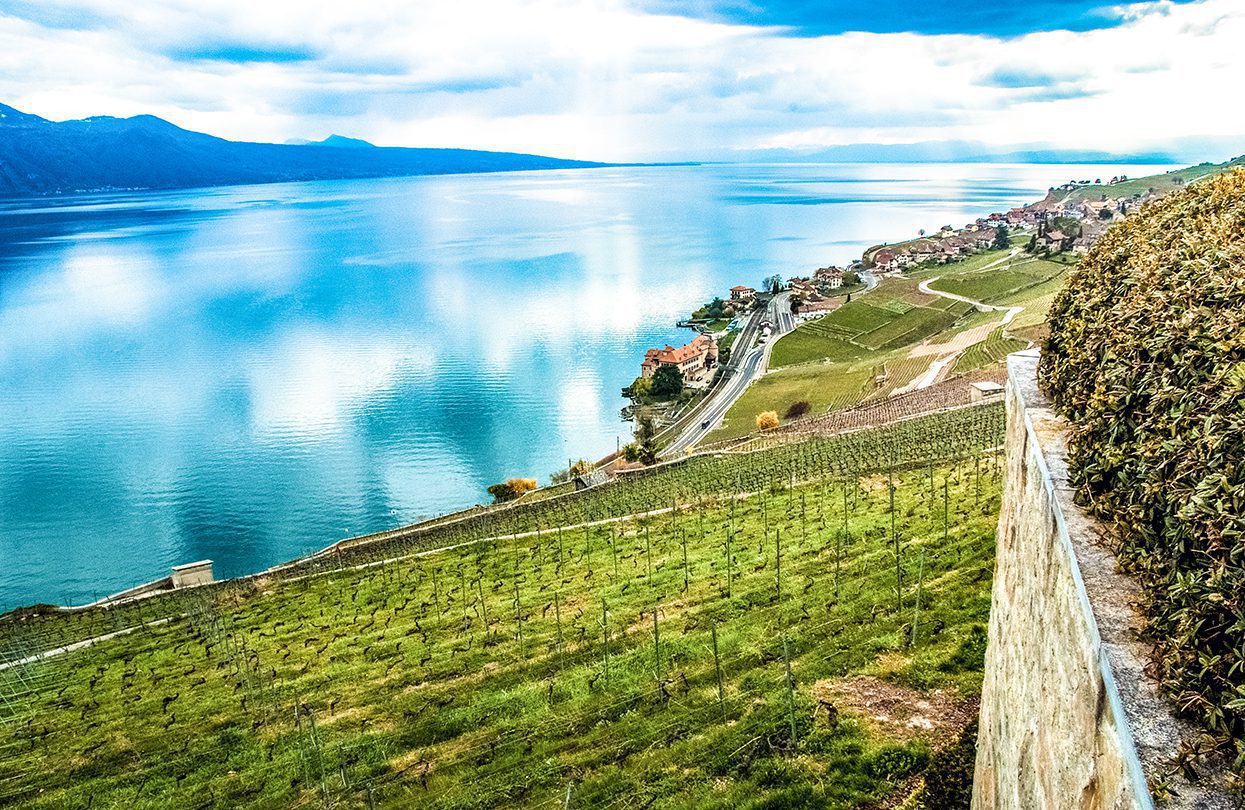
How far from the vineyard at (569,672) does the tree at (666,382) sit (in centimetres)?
4997

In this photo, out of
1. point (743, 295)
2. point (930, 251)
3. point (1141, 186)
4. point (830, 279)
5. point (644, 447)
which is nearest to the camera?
point (644, 447)

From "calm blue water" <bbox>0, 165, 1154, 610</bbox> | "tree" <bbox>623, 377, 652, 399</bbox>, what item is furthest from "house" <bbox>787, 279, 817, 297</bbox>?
"tree" <bbox>623, 377, 652, 399</bbox>

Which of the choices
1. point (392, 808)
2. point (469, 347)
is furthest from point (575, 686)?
point (469, 347)

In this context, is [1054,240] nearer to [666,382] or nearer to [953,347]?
[953,347]

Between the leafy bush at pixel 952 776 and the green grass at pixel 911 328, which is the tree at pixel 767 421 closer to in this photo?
the green grass at pixel 911 328

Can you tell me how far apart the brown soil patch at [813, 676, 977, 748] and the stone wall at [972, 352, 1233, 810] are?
5.94 feet

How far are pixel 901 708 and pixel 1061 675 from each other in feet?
19.6

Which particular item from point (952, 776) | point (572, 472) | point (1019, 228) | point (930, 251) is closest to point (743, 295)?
point (930, 251)

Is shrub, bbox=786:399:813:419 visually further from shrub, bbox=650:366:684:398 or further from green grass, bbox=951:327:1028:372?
shrub, bbox=650:366:684:398

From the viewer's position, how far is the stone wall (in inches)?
130

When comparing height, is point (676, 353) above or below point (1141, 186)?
below

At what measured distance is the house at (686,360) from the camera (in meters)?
78.8

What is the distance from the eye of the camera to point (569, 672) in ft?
42.9

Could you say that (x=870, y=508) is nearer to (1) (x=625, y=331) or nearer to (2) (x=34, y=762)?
(2) (x=34, y=762)
